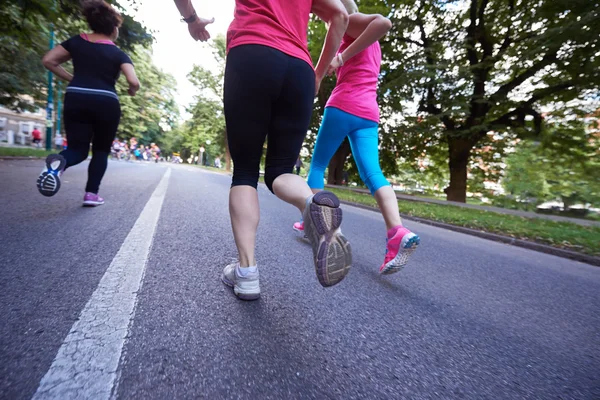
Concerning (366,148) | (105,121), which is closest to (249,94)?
(366,148)

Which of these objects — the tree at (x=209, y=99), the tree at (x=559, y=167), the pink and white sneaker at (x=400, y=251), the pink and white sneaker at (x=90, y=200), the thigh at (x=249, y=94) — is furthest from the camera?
the tree at (x=209, y=99)

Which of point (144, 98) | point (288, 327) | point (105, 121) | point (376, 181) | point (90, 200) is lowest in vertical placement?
point (288, 327)

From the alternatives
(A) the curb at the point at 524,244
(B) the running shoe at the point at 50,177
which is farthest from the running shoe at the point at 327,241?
(A) the curb at the point at 524,244

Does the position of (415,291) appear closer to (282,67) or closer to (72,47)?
(282,67)

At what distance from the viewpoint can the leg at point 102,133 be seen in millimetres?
2869

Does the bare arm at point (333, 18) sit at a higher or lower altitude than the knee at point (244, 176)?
higher

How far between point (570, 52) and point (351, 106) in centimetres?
1168

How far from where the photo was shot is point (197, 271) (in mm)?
1698

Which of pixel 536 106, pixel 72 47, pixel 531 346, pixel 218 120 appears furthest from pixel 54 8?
pixel 218 120

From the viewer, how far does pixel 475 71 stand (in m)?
12.2

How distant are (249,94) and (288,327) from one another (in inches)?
41.8

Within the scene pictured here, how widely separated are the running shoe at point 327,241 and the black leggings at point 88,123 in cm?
269

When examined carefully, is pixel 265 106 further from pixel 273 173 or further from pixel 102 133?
pixel 102 133

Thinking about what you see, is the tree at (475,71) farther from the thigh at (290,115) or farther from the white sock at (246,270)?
the white sock at (246,270)
